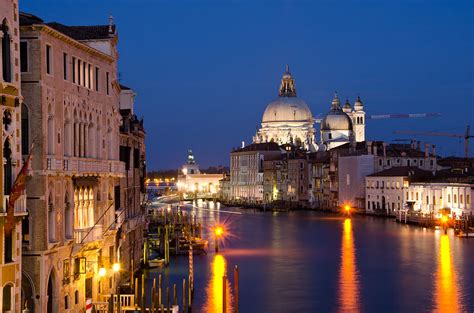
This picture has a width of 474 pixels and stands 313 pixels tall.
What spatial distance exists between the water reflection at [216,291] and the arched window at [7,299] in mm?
7590

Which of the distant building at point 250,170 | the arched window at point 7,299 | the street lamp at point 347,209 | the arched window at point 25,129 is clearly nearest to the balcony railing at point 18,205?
the arched window at point 7,299

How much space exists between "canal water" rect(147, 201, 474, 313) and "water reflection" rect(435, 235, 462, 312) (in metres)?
0.02

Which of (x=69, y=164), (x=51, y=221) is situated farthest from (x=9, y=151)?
(x=69, y=164)

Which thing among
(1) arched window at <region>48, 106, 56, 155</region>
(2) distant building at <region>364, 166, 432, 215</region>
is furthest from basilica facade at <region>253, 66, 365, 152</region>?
(1) arched window at <region>48, 106, 56, 155</region>

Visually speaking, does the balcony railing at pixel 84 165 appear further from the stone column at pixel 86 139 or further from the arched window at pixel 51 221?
the arched window at pixel 51 221

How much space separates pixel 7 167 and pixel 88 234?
11.6ft

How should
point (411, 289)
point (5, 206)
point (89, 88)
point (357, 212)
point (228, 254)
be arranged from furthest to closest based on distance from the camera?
1. point (357, 212)
2. point (228, 254)
3. point (411, 289)
4. point (89, 88)
5. point (5, 206)

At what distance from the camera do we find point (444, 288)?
20.4 metres

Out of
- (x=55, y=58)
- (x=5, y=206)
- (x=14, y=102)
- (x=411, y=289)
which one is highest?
(x=55, y=58)

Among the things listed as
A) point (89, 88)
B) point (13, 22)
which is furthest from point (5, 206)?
point (89, 88)

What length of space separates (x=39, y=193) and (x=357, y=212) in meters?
45.0

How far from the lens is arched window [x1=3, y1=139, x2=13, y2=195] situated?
31.4 feet

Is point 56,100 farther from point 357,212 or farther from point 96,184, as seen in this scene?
point 357,212

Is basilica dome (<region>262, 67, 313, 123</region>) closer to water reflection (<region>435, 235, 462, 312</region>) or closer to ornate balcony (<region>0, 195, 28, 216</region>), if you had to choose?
water reflection (<region>435, 235, 462, 312</region>)
